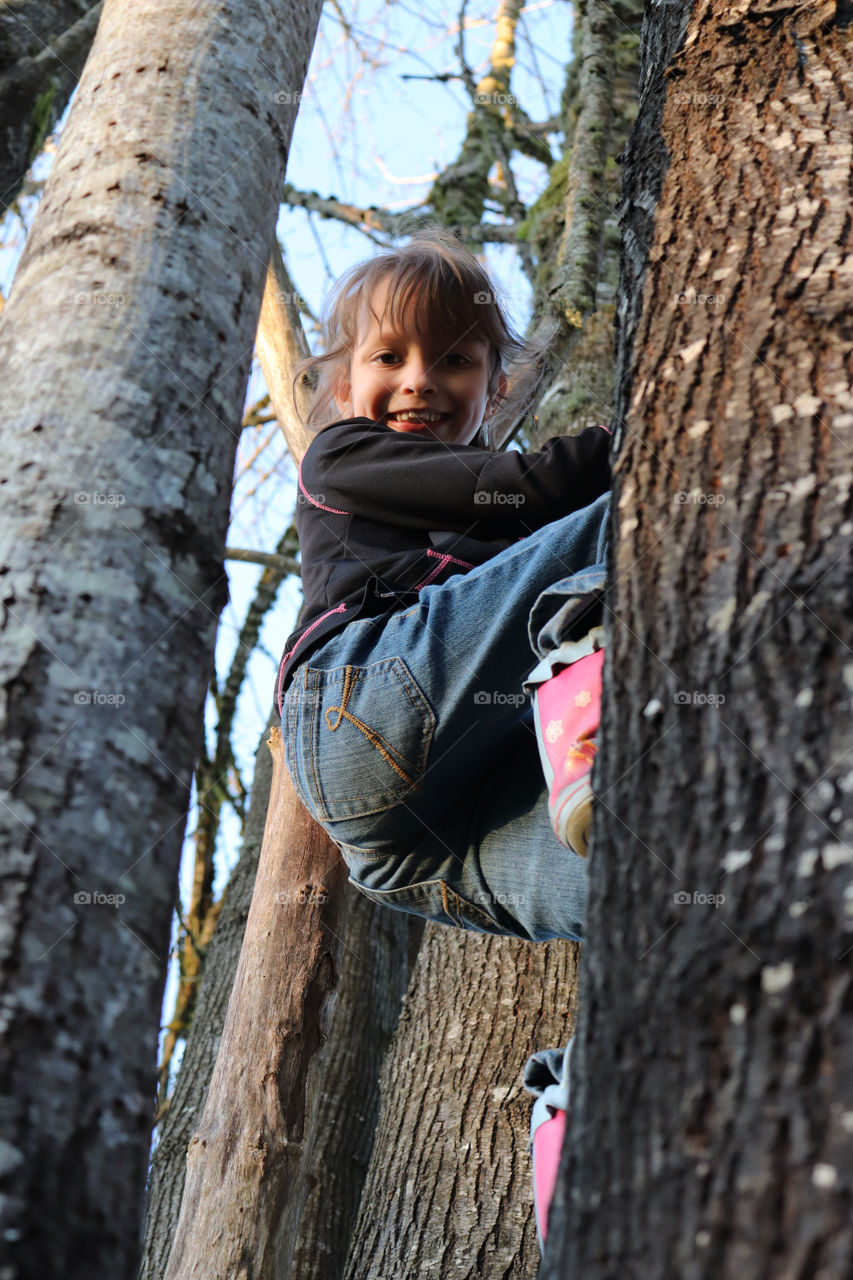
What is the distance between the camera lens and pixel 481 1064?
2.83m

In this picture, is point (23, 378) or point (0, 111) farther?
point (0, 111)

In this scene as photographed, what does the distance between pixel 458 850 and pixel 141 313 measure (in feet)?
3.22

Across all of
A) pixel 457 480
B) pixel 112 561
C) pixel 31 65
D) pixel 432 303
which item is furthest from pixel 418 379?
pixel 31 65

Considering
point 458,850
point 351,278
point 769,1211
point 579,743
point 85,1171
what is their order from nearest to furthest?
point 769,1211, point 85,1171, point 579,743, point 458,850, point 351,278

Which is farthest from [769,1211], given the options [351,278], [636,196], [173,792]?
[351,278]

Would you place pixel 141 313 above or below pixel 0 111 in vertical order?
below

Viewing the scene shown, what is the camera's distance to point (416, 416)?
2.27 m

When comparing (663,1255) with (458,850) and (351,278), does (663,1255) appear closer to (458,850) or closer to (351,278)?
(458,850)

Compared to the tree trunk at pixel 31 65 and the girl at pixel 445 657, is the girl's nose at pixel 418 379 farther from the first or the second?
the tree trunk at pixel 31 65

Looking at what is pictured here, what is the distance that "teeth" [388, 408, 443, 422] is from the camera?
2.27 m

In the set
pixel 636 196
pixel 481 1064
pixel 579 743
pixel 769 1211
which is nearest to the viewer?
pixel 769 1211

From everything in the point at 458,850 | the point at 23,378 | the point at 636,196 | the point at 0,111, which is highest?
the point at 0,111

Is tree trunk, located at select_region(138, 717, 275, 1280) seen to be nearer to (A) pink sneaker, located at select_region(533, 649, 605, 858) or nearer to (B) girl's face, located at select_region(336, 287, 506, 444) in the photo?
(B) girl's face, located at select_region(336, 287, 506, 444)

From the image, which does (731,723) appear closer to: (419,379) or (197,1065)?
(419,379)
